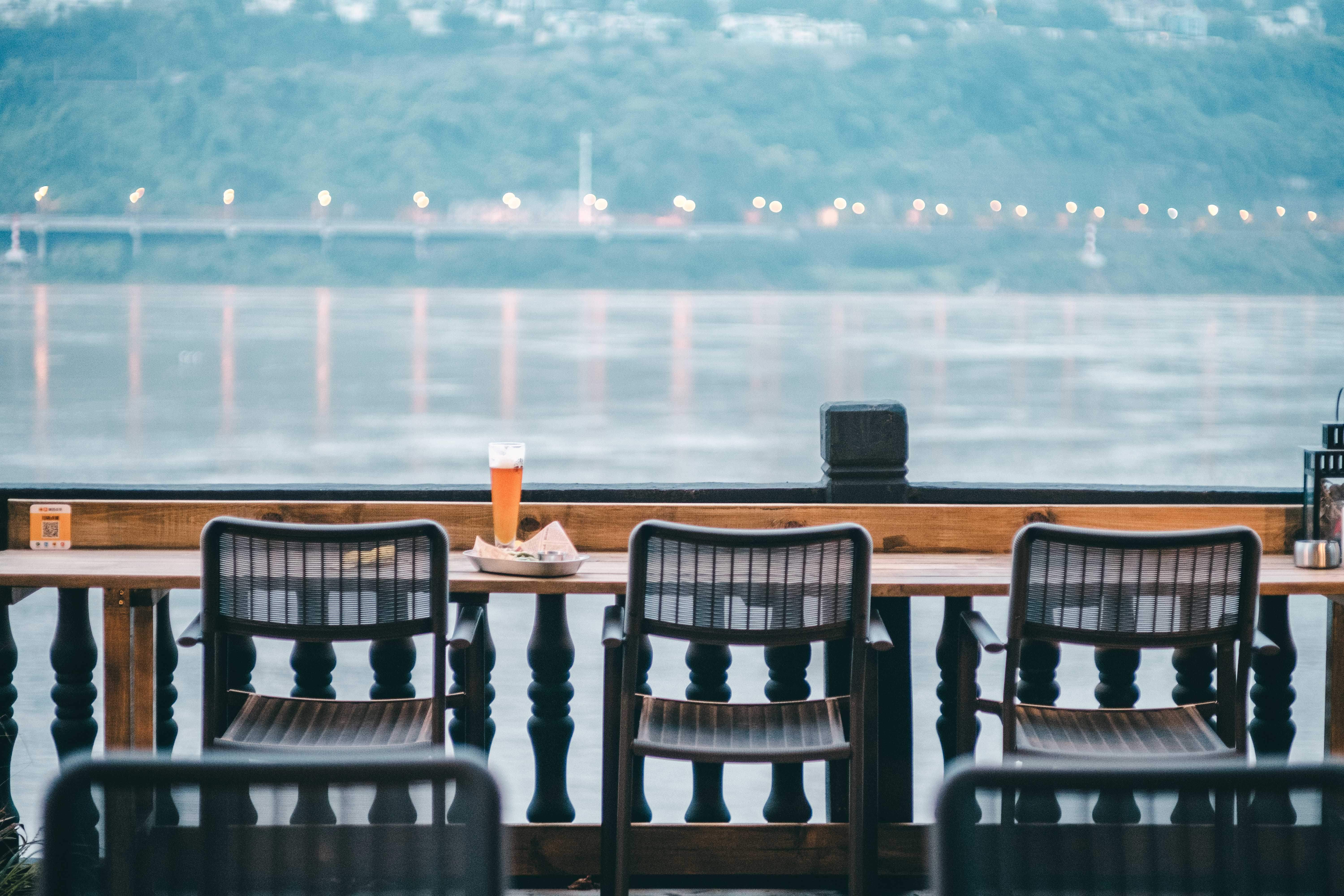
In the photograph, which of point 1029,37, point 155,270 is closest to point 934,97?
point 1029,37

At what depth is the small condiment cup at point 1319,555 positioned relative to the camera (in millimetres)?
2320

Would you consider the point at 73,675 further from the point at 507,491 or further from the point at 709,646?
the point at 709,646

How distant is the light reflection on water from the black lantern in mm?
4647

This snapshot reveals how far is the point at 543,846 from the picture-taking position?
7.79ft

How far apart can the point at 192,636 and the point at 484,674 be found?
0.46 meters

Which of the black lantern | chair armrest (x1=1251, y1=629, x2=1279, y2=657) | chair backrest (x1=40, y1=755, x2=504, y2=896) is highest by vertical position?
the black lantern

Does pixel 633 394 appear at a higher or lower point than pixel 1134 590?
higher

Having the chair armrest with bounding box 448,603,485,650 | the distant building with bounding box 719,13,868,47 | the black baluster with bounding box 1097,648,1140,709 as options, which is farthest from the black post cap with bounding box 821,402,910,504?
the distant building with bounding box 719,13,868,47

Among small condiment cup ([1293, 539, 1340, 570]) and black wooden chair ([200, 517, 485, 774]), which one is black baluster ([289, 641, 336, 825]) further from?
small condiment cup ([1293, 539, 1340, 570])

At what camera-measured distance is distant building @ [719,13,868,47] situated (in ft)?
305

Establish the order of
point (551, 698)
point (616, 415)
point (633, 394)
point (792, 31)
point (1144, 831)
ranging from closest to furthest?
point (1144, 831)
point (551, 698)
point (616, 415)
point (633, 394)
point (792, 31)

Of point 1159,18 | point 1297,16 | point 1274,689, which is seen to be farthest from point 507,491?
point 1159,18

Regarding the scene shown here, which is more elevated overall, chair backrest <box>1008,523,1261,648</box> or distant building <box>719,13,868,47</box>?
distant building <box>719,13,868,47</box>

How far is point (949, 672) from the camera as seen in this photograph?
8.23 feet
